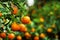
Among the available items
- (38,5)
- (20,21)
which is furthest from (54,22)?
(20,21)

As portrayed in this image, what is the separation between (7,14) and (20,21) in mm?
448

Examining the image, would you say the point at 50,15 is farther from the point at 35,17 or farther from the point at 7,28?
the point at 7,28

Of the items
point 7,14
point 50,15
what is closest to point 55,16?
point 50,15

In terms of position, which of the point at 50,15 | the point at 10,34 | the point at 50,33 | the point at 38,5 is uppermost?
the point at 38,5

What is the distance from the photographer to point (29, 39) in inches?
176

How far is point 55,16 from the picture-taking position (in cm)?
580

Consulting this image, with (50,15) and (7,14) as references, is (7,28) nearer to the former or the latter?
(7,14)

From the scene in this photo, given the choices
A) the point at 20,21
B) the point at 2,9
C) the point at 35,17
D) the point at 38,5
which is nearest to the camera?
the point at 2,9

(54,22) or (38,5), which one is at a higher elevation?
(38,5)

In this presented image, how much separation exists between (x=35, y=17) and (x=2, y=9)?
12.0 feet

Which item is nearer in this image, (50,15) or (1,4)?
(1,4)

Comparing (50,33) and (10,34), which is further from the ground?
(50,33)

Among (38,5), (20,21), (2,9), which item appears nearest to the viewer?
(2,9)

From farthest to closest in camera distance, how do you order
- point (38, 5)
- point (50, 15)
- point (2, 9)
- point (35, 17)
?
point (38, 5), point (35, 17), point (50, 15), point (2, 9)
